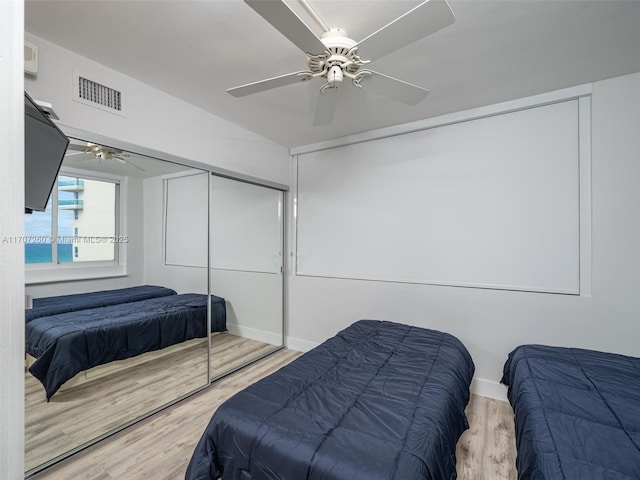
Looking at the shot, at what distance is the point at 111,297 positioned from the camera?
2.32 meters

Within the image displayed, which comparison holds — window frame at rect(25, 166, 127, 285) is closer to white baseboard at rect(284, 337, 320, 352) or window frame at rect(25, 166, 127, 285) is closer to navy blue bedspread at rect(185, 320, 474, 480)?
navy blue bedspread at rect(185, 320, 474, 480)

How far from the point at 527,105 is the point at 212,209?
298 cm

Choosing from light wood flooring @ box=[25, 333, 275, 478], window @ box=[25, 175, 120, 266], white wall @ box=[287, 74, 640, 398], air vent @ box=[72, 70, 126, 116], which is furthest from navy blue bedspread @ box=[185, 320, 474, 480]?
air vent @ box=[72, 70, 126, 116]

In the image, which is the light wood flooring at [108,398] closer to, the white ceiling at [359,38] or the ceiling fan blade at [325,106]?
the white ceiling at [359,38]

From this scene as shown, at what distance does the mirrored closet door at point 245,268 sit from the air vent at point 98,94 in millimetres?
955

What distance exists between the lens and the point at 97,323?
2229mm

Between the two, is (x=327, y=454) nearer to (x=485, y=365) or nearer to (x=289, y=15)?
(x=289, y=15)

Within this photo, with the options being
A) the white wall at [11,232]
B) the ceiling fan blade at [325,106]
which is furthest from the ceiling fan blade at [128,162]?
the white wall at [11,232]

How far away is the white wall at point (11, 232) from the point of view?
591mm

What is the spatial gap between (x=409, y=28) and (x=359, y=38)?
63 centimetres

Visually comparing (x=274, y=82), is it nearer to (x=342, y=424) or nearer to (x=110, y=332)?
(x=342, y=424)

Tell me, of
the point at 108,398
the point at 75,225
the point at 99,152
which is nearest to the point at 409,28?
the point at 99,152

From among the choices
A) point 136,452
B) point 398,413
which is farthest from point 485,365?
point 136,452

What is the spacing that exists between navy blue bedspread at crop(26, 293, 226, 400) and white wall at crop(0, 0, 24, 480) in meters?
1.55
